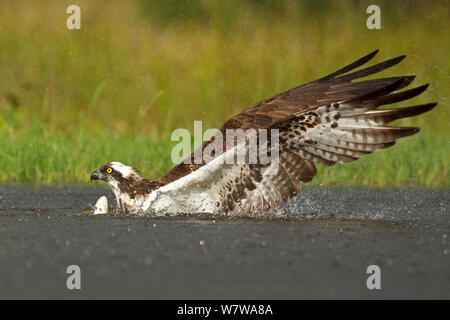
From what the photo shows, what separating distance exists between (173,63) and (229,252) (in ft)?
25.5

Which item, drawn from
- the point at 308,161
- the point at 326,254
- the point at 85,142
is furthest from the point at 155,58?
the point at 326,254

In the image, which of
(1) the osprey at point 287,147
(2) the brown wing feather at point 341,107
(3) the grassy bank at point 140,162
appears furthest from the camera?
(3) the grassy bank at point 140,162

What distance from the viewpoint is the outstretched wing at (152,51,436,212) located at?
7090mm

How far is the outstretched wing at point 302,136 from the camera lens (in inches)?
279

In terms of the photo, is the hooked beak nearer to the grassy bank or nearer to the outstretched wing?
the outstretched wing

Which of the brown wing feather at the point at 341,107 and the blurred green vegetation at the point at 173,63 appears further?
the blurred green vegetation at the point at 173,63

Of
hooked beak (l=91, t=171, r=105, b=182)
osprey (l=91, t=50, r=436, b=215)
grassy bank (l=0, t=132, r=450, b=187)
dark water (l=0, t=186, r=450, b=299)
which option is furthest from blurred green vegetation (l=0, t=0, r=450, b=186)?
dark water (l=0, t=186, r=450, b=299)

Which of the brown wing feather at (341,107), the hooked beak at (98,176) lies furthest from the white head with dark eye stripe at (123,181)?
the brown wing feather at (341,107)

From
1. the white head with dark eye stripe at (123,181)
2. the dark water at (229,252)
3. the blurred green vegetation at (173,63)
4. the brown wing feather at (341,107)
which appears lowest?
the dark water at (229,252)

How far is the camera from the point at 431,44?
45.4ft

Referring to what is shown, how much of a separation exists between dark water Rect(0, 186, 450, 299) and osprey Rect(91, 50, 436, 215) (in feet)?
0.89

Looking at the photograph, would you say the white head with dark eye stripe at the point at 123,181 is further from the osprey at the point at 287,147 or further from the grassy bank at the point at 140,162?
the grassy bank at the point at 140,162

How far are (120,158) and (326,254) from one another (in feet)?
17.0

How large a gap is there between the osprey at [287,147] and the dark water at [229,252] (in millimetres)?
271
